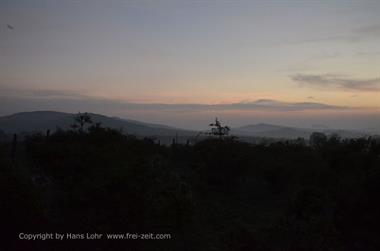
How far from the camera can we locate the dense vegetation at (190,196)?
29.9 ft

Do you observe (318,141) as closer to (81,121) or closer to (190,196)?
(81,121)

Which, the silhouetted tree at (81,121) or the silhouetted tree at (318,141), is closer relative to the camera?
the silhouetted tree at (81,121)

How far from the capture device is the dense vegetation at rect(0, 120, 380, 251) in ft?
29.9

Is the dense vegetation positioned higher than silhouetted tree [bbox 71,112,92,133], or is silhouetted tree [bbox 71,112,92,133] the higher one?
silhouetted tree [bbox 71,112,92,133]

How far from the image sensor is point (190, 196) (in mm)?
10984

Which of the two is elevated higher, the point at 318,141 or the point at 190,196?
the point at 318,141

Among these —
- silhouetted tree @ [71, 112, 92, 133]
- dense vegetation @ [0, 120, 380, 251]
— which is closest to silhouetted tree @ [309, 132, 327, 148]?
A: dense vegetation @ [0, 120, 380, 251]

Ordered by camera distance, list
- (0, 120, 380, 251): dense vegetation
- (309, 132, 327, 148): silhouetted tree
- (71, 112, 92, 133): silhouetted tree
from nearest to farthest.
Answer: (0, 120, 380, 251): dense vegetation, (71, 112, 92, 133): silhouetted tree, (309, 132, 327, 148): silhouetted tree

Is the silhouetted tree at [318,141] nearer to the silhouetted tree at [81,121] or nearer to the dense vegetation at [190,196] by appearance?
the dense vegetation at [190,196]

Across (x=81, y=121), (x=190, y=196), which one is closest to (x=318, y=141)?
(x=81, y=121)

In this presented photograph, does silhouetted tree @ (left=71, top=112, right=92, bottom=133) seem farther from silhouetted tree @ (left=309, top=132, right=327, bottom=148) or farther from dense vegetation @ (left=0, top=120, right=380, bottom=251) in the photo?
silhouetted tree @ (left=309, top=132, right=327, bottom=148)

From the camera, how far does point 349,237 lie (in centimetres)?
1177

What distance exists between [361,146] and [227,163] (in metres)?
5.54

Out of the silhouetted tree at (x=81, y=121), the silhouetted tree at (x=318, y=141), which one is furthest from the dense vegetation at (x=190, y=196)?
the silhouetted tree at (x=318, y=141)
